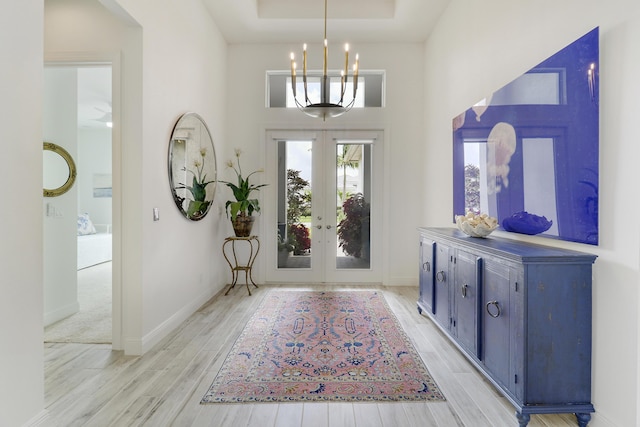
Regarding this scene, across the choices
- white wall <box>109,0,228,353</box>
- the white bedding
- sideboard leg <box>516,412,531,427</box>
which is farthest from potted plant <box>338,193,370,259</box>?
the white bedding

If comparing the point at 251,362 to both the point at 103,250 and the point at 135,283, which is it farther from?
the point at 103,250

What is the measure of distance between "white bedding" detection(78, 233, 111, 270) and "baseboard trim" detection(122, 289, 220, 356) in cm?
358

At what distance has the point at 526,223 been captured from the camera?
91.2 inches

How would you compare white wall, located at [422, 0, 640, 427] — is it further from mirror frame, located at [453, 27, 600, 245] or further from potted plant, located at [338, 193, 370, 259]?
potted plant, located at [338, 193, 370, 259]

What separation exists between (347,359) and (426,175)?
299 cm

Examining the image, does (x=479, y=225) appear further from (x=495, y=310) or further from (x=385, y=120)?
(x=385, y=120)

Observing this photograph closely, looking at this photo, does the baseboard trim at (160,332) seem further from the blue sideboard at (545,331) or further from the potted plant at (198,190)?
the blue sideboard at (545,331)

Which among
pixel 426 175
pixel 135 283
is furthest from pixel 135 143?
pixel 426 175

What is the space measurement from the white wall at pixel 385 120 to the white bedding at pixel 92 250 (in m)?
3.24

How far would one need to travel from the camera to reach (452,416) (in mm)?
1943

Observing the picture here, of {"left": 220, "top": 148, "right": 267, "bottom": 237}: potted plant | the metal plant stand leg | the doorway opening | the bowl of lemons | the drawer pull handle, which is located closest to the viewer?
the drawer pull handle

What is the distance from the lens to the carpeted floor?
3006 mm

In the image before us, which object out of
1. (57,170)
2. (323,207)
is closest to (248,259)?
(323,207)

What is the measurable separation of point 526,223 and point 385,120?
3.00 m
